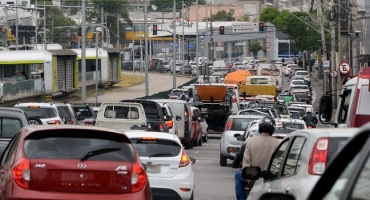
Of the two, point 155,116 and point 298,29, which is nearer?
point 155,116

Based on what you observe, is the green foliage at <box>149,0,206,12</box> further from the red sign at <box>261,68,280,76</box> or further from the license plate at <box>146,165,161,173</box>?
the license plate at <box>146,165,161,173</box>

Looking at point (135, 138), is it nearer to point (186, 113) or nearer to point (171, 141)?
point (171, 141)

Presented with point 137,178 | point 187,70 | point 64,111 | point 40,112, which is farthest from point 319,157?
point 187,70

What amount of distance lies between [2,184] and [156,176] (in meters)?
4.00

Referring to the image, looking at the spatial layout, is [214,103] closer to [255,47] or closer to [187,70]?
→ [187,70]

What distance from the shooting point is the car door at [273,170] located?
Answer: 340 inches

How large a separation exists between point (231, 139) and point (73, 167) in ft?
52.1

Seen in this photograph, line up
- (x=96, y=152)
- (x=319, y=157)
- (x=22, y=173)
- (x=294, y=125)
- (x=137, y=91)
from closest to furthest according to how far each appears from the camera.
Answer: (x=319, y=157)
(x=22, y=173)
(x=96, y=152)
(x=294, y=125)
(x=137, y=91)

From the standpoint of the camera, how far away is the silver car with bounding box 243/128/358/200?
7527 millimetres

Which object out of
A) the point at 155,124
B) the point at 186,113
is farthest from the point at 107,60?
the point at 155,124

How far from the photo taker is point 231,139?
24859 mm

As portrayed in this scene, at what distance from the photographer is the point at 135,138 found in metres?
13.8

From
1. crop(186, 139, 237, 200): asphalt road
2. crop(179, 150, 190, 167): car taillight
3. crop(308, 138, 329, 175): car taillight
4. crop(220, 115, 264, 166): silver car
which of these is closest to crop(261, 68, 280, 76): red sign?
crop(186, 139, 237, 200): asphalt road

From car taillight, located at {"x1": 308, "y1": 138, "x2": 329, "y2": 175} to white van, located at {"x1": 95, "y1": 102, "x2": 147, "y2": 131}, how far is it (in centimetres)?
1714
